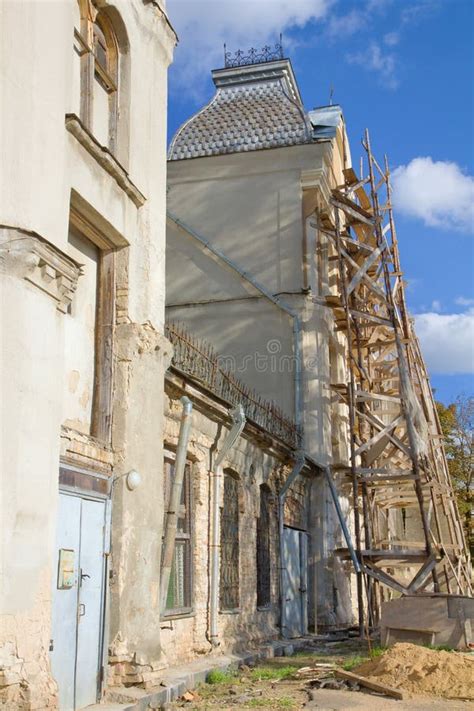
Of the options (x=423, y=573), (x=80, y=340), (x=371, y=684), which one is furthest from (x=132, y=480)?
(x=423, y=573)

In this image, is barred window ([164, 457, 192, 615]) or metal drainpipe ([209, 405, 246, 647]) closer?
barred window ([164, 457, 192, 615])

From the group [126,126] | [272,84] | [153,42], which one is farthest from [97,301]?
[272,84]

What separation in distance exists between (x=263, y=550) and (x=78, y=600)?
7949 mm

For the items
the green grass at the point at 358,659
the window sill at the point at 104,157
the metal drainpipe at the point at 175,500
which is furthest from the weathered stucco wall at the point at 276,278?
the window sill at the point at 104,157

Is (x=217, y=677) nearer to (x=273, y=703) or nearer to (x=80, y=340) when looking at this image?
(x=273, y=703)

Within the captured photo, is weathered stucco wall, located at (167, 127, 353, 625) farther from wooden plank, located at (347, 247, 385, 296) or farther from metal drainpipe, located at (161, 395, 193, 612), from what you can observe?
metal drainpipe, located at (161, 395, 193, 612)

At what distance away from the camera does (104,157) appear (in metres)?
9.41

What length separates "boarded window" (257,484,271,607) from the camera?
15797mm

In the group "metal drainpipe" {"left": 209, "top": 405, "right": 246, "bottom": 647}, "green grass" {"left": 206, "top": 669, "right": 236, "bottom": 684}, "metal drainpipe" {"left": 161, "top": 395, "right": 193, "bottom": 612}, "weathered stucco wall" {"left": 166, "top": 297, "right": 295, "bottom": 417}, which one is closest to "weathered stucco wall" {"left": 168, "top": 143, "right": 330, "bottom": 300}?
"weathered stucco wall" {"left": 166, "top": 297, "right": 295, "bottom": 417}

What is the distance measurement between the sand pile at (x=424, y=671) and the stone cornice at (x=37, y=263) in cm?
608

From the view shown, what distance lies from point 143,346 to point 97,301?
726mm

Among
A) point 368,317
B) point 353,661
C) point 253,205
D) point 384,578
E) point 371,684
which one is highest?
point 253,205

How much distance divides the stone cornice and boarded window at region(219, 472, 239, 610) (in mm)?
6946

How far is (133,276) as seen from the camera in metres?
10.2
